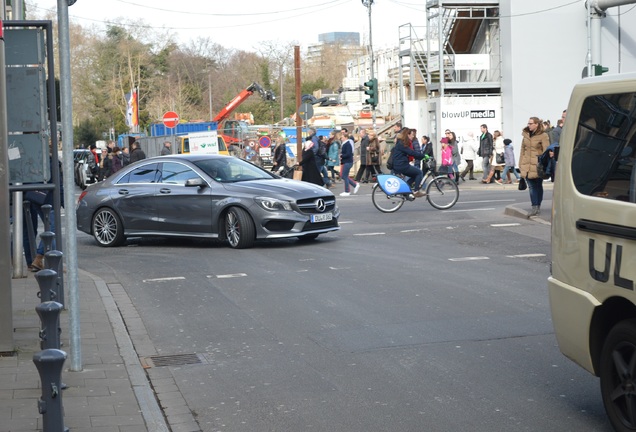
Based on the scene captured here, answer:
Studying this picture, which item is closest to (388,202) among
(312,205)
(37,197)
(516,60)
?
(312,205)

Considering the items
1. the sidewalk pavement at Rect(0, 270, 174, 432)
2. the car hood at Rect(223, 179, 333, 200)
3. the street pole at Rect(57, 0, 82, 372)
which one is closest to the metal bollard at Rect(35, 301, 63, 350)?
the sidewalk pavement at Rect(0, 270, 174, 432)

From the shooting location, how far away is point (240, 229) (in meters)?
15.3

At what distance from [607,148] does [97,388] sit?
374 cm

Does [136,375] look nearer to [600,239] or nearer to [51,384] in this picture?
[51,384]

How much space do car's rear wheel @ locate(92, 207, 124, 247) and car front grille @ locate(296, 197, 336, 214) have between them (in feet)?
10.8

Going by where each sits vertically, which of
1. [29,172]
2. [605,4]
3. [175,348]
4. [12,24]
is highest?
→ [605,4]

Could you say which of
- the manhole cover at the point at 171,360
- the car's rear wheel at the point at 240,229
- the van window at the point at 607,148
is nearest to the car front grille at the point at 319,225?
the car's rear wheel at the point at 240,229

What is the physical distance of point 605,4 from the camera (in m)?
38.0

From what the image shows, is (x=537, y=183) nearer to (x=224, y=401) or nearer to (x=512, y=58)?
(x=224, y=401)

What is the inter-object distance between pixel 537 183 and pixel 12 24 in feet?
38.0

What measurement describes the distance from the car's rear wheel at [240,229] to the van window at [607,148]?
9.66 m

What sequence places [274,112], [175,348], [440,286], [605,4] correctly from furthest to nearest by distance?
[274,112]
[605,4]
[440,286]
[175,348]

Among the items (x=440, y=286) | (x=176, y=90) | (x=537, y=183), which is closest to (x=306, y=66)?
(x=176, y=90)

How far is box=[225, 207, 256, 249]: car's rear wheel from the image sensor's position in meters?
15.2
